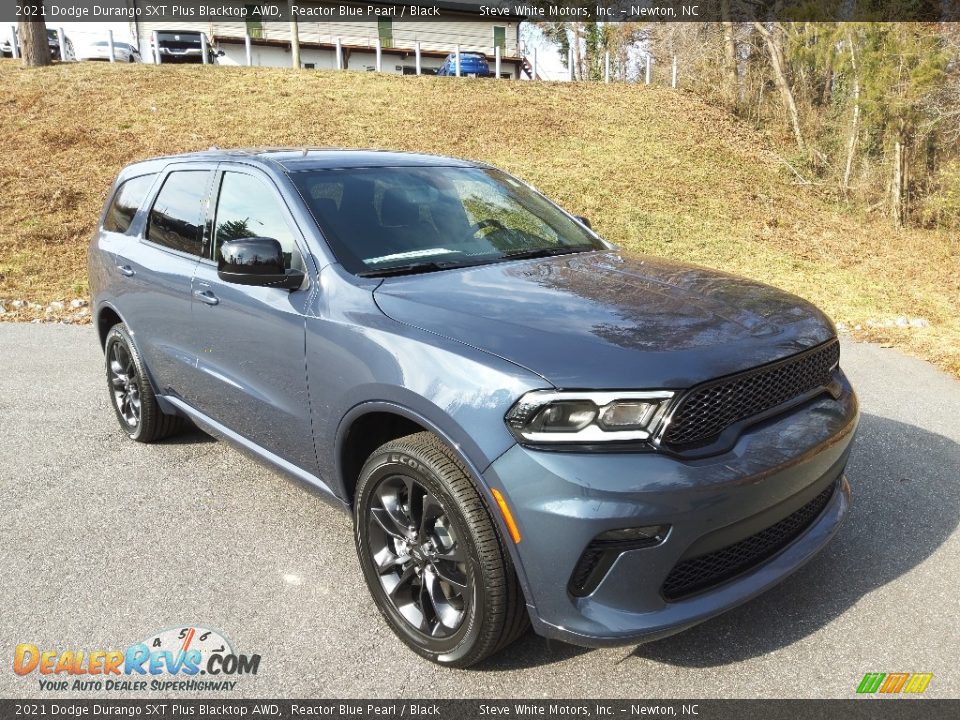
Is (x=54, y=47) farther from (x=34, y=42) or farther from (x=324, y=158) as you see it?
(x=324, y=158)

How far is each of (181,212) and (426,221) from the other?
1.58m

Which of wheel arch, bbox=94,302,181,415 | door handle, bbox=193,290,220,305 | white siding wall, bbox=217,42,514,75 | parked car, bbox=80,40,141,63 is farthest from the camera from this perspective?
white siding wall, bbox=217,42,514,75

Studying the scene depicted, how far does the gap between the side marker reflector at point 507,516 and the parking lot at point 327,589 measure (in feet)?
2.15

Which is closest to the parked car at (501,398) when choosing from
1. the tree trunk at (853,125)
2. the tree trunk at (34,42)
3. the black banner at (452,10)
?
the tree trunk at (853,125)

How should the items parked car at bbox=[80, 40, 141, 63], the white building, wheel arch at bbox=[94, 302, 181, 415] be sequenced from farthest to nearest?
the white building
parked car at bbox=[80, 40, 141, 63]
wheel arch at bbox=[94, 302, 181, 415]

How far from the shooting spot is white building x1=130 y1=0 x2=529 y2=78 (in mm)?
38062

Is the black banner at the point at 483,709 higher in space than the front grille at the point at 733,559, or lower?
lower

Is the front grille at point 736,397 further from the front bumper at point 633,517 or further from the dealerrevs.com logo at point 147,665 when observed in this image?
the dealerrevs.com logo at point 147,665

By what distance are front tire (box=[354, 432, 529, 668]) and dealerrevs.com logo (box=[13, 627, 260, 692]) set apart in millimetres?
588

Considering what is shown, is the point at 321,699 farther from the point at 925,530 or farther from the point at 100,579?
the point at 925,530

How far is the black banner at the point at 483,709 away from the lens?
8.05 feet

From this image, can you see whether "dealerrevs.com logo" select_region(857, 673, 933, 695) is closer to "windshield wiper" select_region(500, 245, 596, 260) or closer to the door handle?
"windshield wiper" select_region(500, 245, 596, 260)

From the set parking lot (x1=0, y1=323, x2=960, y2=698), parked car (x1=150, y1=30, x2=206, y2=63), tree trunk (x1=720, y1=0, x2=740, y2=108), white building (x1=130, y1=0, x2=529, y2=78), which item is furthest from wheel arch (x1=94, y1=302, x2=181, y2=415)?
white building (x1=130, y1=0, x2=529, y2=78)

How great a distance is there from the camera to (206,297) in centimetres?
373
